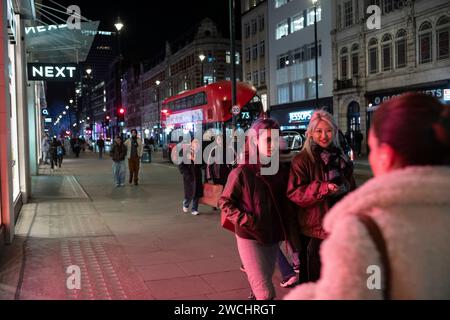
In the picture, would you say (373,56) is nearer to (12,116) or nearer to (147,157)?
(147,157)

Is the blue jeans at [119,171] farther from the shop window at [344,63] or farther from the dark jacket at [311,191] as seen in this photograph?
the shop window at [344,63]

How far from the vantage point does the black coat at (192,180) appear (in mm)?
10859

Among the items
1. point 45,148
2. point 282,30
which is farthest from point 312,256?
point 282,30

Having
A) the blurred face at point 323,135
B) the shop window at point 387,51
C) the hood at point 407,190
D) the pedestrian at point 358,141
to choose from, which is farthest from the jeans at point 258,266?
the shop window at point 387,51

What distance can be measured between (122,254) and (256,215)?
372cm

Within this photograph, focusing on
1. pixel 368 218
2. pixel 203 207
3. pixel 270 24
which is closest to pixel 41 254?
pixel 203 207

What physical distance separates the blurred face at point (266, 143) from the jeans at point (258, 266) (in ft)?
2.36

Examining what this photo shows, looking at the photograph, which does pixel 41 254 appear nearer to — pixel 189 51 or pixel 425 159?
pixel 425 159

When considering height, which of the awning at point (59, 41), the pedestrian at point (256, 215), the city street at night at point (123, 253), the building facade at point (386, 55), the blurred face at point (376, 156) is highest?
the building facade at point (386, 55)

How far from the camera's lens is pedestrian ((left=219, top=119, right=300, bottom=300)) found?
13.0 ft

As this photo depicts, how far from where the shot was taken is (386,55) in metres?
35.1

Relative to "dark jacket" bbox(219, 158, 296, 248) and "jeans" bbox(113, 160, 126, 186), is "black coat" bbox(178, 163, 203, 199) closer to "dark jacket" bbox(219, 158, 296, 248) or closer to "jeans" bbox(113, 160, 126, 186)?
"jeans" bbox(113, 160, 126, 186)

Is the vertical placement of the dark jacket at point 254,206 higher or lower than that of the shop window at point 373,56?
lower

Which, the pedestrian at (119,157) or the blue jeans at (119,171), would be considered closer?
the pedestrian at (119,157)
